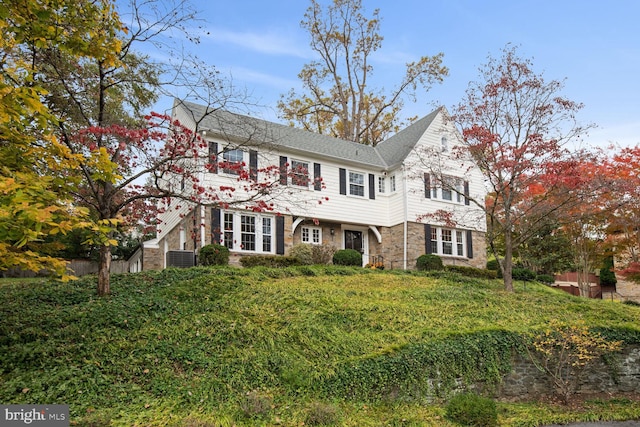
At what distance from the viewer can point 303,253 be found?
650 inches

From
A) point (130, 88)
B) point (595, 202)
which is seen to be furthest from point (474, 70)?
point (130, 88)

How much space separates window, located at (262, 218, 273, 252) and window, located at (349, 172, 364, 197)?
3.93 metres

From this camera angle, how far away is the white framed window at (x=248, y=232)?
15911 millimetres

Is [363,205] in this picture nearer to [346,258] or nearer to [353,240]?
[353,240]

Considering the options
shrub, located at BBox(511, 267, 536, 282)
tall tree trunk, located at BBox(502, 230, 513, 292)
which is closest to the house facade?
shrub, located at BBox(511, 267, 536, 282)

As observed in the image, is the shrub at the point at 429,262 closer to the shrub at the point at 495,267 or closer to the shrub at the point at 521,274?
the shrub at the point at 495,267

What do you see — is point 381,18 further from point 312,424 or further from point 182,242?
point 312,424

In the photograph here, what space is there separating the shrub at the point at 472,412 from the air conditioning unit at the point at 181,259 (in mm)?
9567

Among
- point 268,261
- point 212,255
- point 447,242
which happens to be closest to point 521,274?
point 447,242

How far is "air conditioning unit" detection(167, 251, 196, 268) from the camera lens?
1465 centimetres

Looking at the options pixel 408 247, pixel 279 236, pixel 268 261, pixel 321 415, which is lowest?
pixel 321 415

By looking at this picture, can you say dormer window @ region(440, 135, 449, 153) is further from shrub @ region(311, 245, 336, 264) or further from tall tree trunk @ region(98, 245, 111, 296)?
tall tree trunk @ region(98, 245, 111, 296)

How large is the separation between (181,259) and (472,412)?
10099mm

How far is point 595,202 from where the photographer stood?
1477cm
